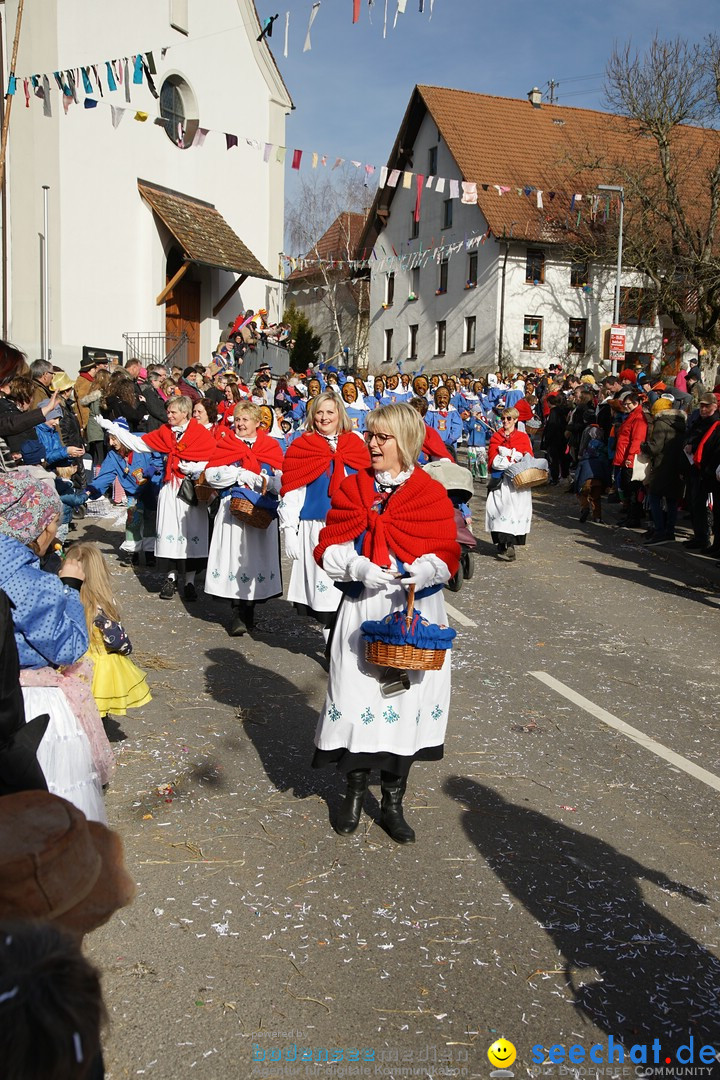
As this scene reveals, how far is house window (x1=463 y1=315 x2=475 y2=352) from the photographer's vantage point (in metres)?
44.7

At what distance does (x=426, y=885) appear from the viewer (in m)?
4.25

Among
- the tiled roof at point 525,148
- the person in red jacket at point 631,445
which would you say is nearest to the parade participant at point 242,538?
the person in red jacket at point 631,445

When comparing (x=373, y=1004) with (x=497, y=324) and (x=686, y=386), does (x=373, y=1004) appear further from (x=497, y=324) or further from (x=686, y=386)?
(x=497, y=324)

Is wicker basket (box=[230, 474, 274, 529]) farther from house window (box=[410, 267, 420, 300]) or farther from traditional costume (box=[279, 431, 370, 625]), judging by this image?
house window (box=[410, 267, 420, 300])

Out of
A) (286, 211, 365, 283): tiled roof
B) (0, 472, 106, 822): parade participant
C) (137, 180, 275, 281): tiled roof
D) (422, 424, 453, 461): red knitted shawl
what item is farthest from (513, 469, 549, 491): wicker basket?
(286, 211, 365, 283): tiled roof

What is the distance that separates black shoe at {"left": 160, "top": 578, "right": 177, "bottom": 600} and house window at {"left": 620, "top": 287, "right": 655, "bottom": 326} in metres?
30.5

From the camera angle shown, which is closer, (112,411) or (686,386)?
(112,411)

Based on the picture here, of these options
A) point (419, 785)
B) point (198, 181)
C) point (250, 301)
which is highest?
point (198, 181)

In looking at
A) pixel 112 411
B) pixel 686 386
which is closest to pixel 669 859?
pixel 112 411

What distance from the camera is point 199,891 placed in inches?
163

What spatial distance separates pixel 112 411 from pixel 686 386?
1172 centimetres

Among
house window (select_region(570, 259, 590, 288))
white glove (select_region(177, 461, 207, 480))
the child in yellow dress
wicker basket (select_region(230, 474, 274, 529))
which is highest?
house window (select_region(570, 259, 590, 288))

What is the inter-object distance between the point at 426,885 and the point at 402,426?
2.05 metres

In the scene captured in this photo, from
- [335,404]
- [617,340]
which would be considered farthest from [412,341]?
[335,404]
